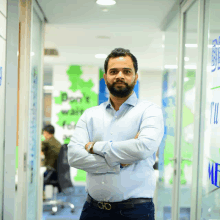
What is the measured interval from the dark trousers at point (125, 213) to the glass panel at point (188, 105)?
0.78 m

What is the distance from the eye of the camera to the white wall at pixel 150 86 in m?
8.28

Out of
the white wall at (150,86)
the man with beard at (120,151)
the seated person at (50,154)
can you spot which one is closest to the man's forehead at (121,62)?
the man with beard at (120,151)

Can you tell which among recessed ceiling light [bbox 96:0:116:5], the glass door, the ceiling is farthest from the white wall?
the glass door

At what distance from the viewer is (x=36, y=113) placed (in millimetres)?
3021

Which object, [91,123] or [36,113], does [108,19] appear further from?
[91,123]

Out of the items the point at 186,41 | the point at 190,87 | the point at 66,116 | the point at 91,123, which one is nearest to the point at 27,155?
the point at 91,123

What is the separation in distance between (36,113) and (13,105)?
33.8 inches

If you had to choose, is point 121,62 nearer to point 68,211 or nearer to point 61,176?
point 61,176

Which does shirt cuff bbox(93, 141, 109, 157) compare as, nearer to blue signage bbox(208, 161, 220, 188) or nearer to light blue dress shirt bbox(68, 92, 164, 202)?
light blue dress shirt bbox(68, 92, 164, 202)

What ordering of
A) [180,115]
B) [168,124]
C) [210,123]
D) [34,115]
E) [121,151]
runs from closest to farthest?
1. [121,151]
2. [210,123]
3. [180,115]
4. [34,115]
5. [168,124]

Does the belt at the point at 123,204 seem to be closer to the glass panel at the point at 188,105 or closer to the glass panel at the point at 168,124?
the glass panel at the point at 188,105

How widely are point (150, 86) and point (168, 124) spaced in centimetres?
520

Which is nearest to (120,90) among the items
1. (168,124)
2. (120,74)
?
(120,74)

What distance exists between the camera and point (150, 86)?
8.31 m
